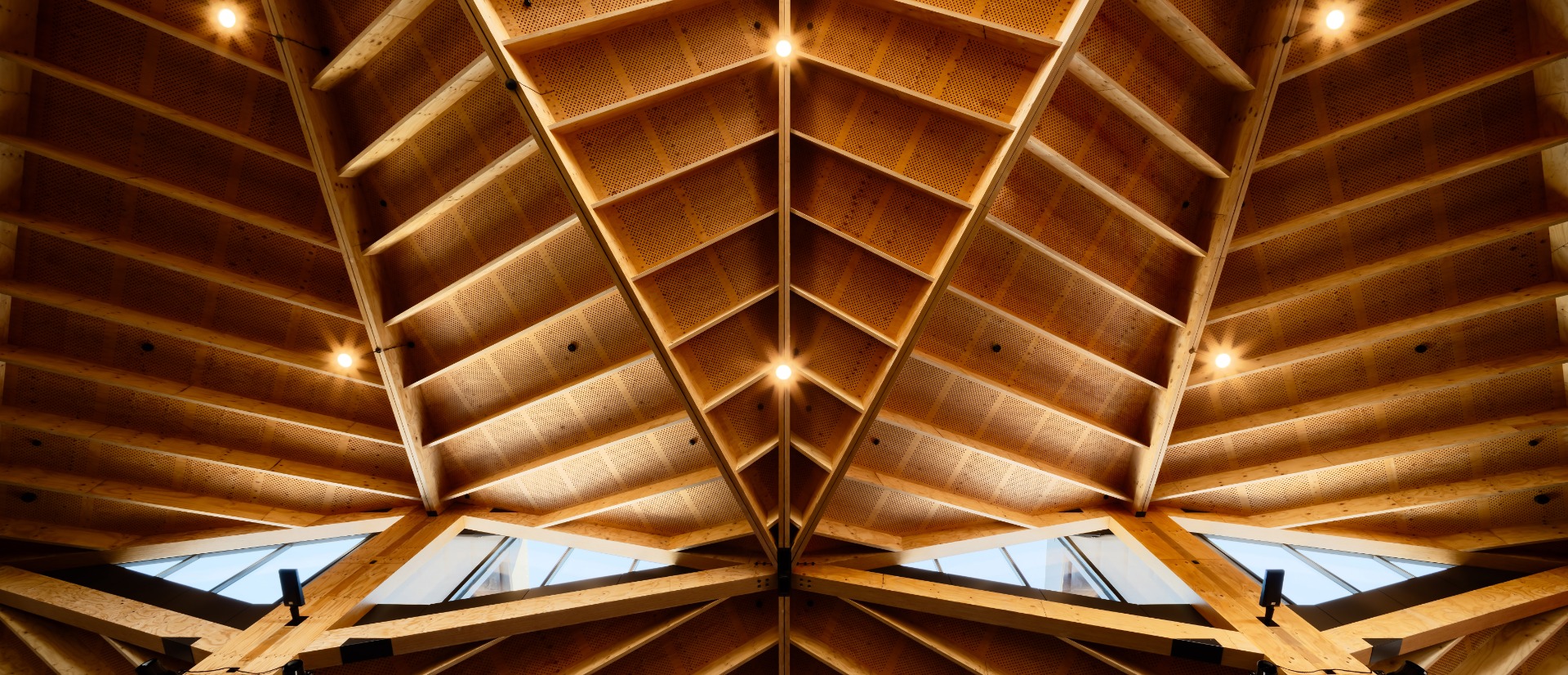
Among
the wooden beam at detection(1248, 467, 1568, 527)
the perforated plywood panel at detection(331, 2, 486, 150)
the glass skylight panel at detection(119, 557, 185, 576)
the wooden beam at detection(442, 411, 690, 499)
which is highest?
the perforated plywood panel at detection(331, 2, 486, 150)

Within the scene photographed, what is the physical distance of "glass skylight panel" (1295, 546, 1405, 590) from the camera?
36.4 feet

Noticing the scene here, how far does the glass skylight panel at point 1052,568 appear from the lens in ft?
39.9

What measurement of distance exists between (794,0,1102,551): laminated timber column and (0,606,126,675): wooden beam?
13162 millimetres

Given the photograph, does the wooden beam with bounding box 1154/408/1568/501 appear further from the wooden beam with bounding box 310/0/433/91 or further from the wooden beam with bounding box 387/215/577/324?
the wooden beam with bounding box 310/0/433/91

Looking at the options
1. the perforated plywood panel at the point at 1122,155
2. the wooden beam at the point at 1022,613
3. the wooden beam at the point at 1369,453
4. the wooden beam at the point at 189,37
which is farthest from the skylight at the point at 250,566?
the wooden beam at the point at 1369,453

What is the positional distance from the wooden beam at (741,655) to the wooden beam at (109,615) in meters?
8.35

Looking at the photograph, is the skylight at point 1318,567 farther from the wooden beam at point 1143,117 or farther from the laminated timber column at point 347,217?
the laminated timber column at point 347,217

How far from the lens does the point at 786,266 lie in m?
10.2

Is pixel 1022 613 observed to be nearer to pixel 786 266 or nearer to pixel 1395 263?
pixel 786 266

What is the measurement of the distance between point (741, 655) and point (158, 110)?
46.2 ft

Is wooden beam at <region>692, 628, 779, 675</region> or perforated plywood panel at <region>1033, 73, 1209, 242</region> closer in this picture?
perforated plywood panel at <region>1033, 73, 1209, 242</region>

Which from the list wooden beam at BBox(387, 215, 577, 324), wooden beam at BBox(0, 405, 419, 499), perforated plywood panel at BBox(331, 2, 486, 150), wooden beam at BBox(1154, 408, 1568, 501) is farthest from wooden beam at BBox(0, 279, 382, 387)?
wooden beam at BBox(1154, 408, 1568, 501)

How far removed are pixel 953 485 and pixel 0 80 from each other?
18.0 m

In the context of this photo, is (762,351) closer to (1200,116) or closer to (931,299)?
(931,299)
